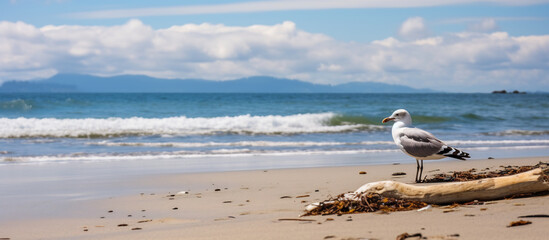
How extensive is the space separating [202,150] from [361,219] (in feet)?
30.5

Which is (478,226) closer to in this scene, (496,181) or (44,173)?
(496,181)

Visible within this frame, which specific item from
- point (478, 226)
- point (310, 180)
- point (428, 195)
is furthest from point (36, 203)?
point (478, 226)

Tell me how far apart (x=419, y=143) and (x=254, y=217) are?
2.58m

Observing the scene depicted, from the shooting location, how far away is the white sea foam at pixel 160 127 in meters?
18.3

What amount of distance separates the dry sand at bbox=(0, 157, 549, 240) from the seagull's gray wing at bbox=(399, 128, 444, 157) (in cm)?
59

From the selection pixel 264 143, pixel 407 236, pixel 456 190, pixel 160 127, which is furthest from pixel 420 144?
pixel 160 127

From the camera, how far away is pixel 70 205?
20.3 ft

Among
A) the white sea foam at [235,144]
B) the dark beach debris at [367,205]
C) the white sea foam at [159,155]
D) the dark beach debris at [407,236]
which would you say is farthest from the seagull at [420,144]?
the white sea foam at [235,144]

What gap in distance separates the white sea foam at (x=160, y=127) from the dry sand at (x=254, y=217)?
36.8 feet

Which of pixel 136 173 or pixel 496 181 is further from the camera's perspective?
pixel 136 173

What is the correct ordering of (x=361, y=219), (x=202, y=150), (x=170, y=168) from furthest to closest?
(x=202, y=150), (x=170, y=168), (x=361, y=219)

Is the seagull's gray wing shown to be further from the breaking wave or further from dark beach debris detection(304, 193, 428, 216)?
the breaking wave

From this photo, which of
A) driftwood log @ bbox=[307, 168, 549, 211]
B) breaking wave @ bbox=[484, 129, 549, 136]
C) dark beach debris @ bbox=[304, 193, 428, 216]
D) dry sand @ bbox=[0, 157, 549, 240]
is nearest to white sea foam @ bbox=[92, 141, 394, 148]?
breaking wave @ bbox=[484, 129, 549, 136]

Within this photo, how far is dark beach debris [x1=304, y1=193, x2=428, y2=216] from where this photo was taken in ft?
15.4
